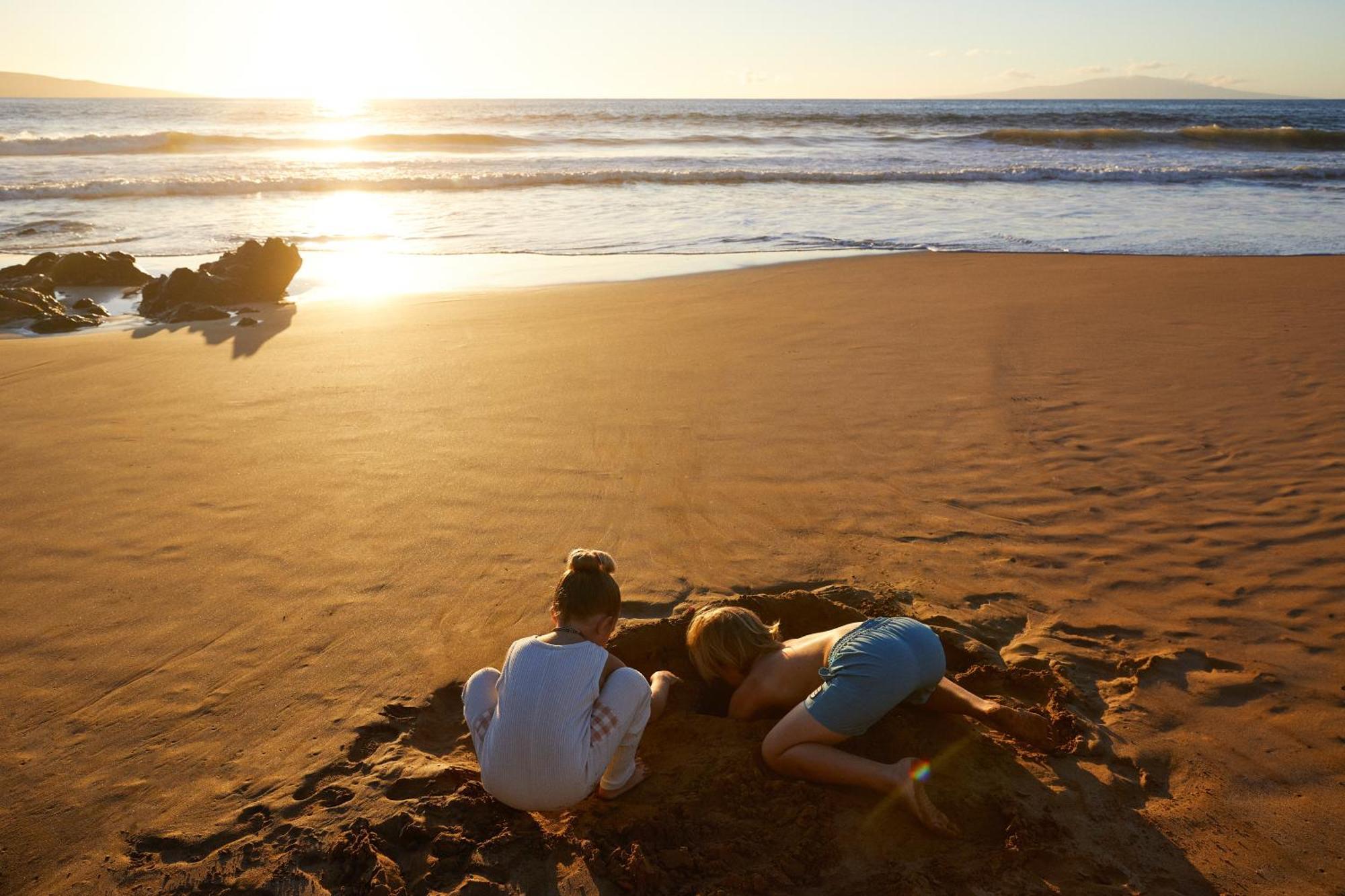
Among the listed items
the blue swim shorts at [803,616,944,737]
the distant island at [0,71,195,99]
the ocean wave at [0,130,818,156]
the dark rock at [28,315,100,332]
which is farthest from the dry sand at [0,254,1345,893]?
the distant island at [0,71,195,99]

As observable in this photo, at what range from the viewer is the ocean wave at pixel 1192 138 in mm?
29250

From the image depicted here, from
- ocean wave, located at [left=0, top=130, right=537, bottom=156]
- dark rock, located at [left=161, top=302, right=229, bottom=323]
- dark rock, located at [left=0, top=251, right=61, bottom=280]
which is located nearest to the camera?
dark rock, located at [left=161, top=302, right=229, bottom=323]

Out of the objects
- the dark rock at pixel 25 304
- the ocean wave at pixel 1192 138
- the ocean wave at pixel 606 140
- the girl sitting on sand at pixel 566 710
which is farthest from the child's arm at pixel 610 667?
the ocean wave at pixel 1192 138

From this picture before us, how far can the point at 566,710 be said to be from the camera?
2.60 m

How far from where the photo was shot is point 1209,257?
10.9 meters

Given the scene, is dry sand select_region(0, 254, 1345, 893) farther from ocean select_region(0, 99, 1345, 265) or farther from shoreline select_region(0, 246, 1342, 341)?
ocean select_region(0, 99, 1345, 265)

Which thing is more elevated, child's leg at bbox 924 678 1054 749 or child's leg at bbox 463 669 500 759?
child's leg at bbox 463 669 500 759

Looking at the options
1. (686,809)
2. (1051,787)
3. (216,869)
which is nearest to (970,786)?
(1051,787)

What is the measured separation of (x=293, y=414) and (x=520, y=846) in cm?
410

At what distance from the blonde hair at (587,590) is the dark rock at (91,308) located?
8271mm

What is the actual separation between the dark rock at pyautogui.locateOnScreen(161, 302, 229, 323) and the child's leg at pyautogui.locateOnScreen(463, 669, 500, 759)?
7.07 m

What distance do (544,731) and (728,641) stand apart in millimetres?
775

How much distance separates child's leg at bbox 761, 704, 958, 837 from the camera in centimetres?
251

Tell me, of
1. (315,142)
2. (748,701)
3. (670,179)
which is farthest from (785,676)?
(315,142)
